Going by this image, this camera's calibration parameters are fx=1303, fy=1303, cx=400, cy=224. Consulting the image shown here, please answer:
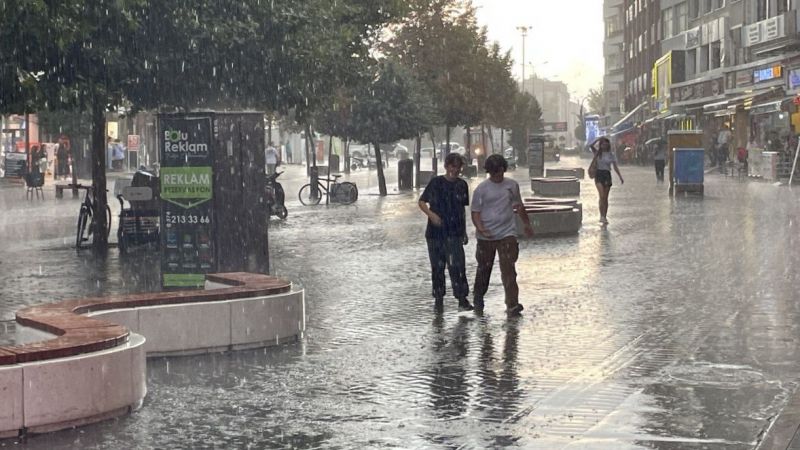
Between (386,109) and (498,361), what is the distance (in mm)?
33700

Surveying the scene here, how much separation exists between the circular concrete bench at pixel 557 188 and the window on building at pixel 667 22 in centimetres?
4812

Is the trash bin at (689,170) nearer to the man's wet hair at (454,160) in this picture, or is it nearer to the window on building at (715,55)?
the man's wet hair at (454,160)

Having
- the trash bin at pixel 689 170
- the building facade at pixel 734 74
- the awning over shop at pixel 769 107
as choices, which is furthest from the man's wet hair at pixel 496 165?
the awning over shop at pixel 769 107

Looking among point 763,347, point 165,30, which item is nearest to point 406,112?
point 165,30

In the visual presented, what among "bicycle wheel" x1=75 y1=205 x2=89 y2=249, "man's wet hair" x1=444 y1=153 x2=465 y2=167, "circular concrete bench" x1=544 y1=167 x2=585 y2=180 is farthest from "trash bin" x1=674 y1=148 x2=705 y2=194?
"man's wet hair" x1=444 y1=153 x2=465 y2=167

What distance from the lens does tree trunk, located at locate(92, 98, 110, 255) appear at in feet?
67.3

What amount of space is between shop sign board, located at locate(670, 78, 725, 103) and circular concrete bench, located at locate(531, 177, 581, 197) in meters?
29.1

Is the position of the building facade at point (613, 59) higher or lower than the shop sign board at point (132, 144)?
higher

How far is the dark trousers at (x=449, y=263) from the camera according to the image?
12969 millimetres

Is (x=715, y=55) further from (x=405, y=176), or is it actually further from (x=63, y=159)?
(x=63, y=159)

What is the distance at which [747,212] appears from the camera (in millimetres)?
27359

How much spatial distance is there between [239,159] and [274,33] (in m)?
6.71

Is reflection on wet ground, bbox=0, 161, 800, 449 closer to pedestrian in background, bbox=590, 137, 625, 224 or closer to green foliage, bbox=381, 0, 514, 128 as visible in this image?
pedestrian in background, bbox=590, 137, 625, 224

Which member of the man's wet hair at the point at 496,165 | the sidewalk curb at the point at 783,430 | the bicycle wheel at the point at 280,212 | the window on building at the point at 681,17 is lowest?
the sidewalk curb at the point at 783,430
